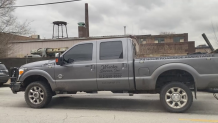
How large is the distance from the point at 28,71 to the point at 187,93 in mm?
4721

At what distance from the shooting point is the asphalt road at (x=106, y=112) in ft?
16.6

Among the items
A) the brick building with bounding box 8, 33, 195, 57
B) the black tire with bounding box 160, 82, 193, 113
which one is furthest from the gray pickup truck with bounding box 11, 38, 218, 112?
the brick building with bounding box 8, 33, 195, 57

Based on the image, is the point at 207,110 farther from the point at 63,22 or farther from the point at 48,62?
the point at 63,22

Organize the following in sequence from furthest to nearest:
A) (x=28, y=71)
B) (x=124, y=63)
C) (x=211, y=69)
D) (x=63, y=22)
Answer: (x=63, y=22)
(x=28, y=71)
(x=124, y=63)
(x=211, y=69)

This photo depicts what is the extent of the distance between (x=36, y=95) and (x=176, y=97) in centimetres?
416

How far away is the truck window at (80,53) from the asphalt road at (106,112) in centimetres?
143

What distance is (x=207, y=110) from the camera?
231 inches

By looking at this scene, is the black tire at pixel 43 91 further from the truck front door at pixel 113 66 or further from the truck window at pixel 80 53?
the truck front door at pixel 113 66

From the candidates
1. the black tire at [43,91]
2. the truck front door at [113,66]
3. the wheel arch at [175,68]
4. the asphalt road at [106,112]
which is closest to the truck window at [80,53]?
the truck front door at [113,66]

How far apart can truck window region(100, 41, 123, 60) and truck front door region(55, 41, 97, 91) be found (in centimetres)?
25

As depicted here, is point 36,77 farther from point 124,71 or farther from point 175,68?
point 175,68

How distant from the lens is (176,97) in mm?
5445

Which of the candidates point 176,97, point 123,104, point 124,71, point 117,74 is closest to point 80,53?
point 117,74

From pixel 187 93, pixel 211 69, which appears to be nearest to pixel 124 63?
pixel 187 93
